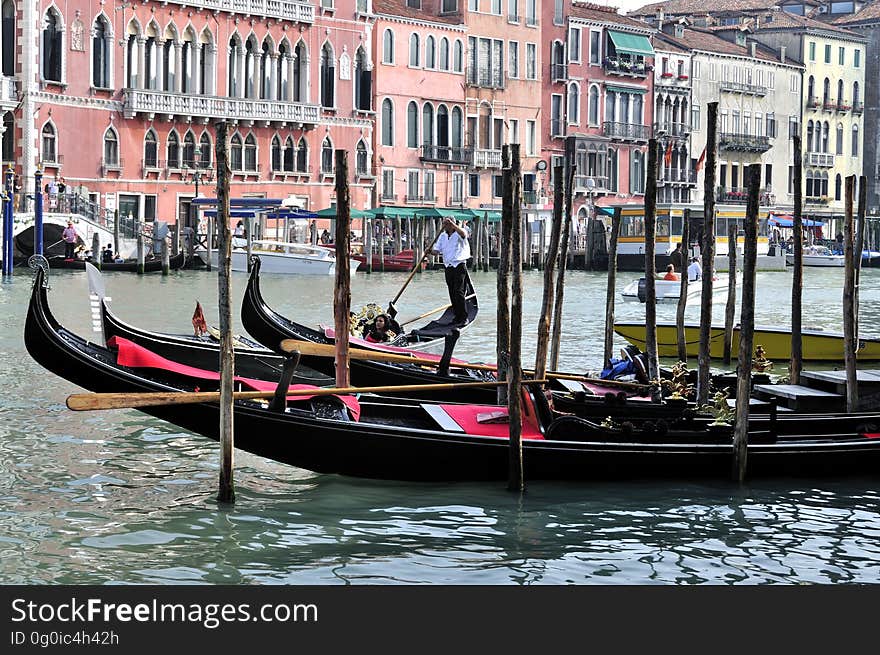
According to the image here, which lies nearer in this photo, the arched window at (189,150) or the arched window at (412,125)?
the arched window at (189,150)

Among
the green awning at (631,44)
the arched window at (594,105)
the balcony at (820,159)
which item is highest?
the green awning at (631,44)

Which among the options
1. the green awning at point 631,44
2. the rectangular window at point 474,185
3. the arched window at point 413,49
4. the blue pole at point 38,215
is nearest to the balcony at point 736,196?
the green awning at point 631,44

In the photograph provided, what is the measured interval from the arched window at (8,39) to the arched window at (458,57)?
9648 mm

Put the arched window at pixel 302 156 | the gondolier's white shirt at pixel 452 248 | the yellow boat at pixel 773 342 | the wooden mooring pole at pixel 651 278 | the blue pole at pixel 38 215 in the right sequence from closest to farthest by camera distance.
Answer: the wooden mooring pole at pixel 651 278 < the gondolier's white shirt at pixel 452 248 < the yellow boat at pixel 773 342 < the blue pole at pixel 38 215 < the arched window at pixel 302 156


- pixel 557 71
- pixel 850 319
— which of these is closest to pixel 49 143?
pixel 557 71

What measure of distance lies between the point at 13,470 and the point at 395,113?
22832mm

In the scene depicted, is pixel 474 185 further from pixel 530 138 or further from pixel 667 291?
pixel 667 291

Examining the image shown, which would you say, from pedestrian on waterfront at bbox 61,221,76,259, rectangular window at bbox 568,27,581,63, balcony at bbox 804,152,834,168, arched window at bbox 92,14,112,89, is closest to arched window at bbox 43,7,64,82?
arched window at bbox 92,14,112,89

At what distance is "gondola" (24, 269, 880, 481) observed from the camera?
20.6 feet

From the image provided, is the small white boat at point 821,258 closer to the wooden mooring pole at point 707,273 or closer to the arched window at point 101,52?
the arched window at point 101,52

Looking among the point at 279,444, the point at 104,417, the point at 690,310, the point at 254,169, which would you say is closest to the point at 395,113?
the point at 254,169

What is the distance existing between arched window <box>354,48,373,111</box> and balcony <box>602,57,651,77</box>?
7081mm

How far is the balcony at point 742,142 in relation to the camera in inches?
1431

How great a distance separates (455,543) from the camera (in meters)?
5.56
